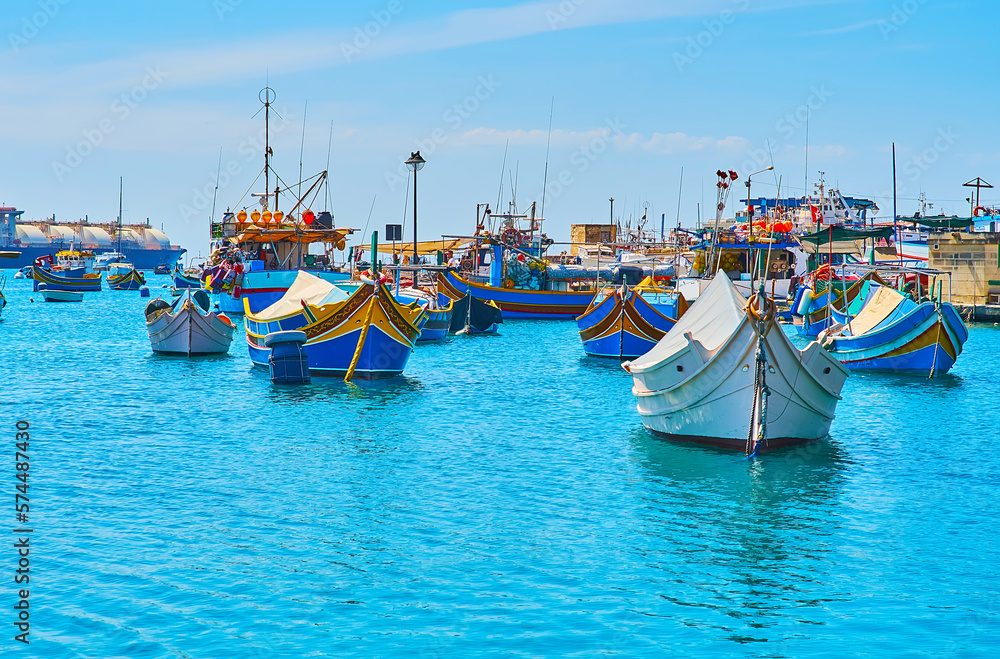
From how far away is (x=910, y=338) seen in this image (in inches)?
1195

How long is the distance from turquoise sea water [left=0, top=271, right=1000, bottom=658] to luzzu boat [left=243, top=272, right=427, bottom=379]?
11.6ft

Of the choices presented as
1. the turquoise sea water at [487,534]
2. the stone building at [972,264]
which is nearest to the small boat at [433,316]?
the turquoise sea water at [487,534]

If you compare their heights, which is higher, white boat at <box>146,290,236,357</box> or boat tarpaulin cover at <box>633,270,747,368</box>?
boat tarpaulin cover at <box>633,270,747,368</box>

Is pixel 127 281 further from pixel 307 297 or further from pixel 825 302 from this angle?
pixel 307 297

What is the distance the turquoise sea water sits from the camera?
9.35 meters

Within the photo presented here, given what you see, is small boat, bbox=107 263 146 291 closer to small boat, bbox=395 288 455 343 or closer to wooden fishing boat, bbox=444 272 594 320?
wooden fishing boat, bbox=444 272 594 320

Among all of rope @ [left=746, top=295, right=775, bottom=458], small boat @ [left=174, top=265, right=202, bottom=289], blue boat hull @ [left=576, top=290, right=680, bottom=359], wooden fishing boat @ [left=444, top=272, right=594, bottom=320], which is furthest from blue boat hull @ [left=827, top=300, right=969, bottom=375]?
small boat @ [left=174, top=265, right=202, bottom=289]

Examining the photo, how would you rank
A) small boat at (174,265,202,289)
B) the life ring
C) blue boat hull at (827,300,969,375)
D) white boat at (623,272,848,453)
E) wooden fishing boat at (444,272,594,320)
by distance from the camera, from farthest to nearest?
small boat at (174,265,202,289) → the life ring → wooden fishing boat at (444,272,594,320) → blue boat hull at (827,300,969,375) → white boat at (623,272,848,453)

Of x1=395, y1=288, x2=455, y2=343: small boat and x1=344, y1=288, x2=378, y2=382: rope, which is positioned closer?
x1=344, y1=288, x2=378, y2=382: rope

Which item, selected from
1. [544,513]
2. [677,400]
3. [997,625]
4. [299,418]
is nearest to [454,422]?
[299,418]

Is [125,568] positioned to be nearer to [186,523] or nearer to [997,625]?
[186,523]

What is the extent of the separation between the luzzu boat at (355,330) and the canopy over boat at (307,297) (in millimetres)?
44

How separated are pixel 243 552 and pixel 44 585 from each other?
2203mm

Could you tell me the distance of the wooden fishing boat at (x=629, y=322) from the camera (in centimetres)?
3500
